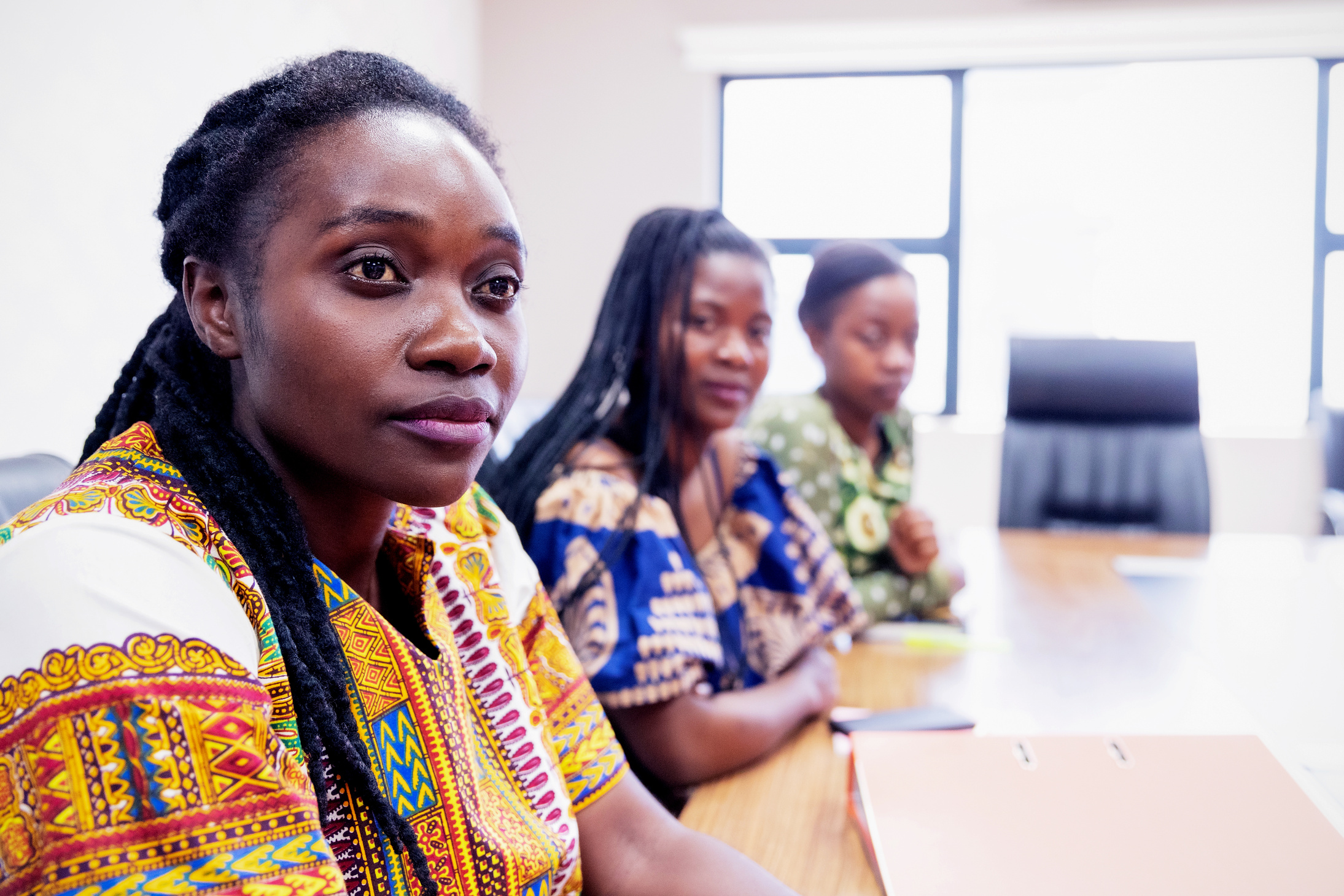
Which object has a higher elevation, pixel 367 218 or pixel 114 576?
pixel 367 218

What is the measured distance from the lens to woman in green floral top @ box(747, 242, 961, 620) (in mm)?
1689

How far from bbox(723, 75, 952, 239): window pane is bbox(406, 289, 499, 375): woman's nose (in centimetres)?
380

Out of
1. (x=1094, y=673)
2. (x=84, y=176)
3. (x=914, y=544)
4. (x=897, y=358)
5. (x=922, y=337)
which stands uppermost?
(x=84, y=176)

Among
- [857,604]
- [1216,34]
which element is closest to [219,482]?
[857,604]

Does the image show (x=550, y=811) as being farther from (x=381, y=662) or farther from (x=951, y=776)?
(x=951, y=776)

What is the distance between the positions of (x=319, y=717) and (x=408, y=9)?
11.0 ft

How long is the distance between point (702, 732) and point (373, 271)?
2.11 feet

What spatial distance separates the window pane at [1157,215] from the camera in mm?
4051

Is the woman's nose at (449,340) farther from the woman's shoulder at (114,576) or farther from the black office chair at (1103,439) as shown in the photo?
the black office chair at (1103,439)

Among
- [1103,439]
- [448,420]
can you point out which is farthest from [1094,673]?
[1103,439]

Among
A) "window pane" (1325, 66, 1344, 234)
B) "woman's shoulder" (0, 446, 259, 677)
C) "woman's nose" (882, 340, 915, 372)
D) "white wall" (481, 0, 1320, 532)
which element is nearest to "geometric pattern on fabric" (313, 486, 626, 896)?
"woman's shoulder" (0, 446, 259, 677)

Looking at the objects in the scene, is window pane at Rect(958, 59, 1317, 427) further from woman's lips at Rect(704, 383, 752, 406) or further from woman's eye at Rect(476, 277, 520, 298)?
woman's eye at Rect(476, 277, 520, 298)

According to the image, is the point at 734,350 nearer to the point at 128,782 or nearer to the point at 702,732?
the point at 702,732

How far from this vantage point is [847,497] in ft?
5.96
